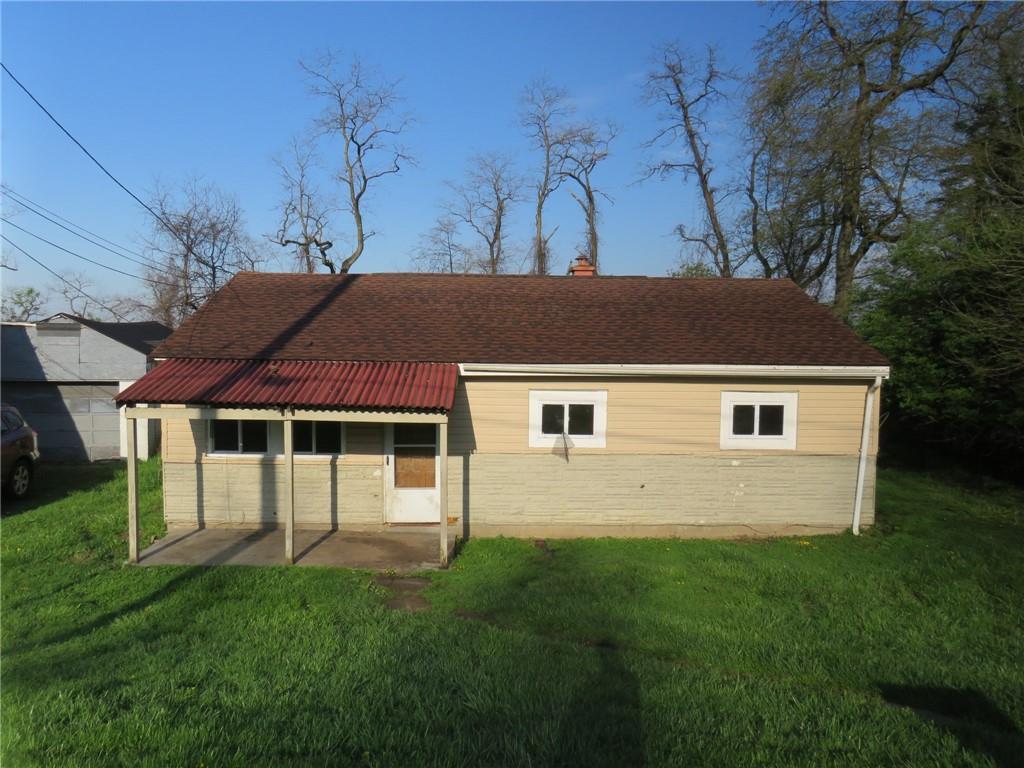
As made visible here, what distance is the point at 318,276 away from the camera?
44.6 ft

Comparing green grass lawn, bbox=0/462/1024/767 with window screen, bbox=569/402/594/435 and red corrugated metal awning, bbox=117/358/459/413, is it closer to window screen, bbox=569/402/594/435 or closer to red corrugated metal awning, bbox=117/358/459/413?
window screen, bbox=569/402/594/435

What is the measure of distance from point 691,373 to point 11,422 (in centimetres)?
1374

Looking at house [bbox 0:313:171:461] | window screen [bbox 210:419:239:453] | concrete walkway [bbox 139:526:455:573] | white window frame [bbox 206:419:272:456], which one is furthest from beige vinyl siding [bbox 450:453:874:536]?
house [bbox 0:313:171:461]

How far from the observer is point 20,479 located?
12.8m

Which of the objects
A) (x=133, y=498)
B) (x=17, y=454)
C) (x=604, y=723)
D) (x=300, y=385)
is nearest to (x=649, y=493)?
(x=300, y=385)

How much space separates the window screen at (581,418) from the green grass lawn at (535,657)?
181 centimetres

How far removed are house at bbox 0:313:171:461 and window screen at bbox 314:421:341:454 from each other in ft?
33.6

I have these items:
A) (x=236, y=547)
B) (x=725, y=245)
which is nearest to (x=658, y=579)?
(x=236, y=547)

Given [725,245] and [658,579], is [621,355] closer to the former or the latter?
[658,579]

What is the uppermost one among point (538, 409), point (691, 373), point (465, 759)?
point (691, 373)

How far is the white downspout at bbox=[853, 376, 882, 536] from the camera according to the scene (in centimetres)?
1050

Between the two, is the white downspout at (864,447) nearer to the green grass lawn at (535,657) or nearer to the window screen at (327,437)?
the green grass lawn at (535,657)

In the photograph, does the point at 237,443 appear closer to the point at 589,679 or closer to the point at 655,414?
the point at 655,414

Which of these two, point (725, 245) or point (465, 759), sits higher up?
point (725, 245)
